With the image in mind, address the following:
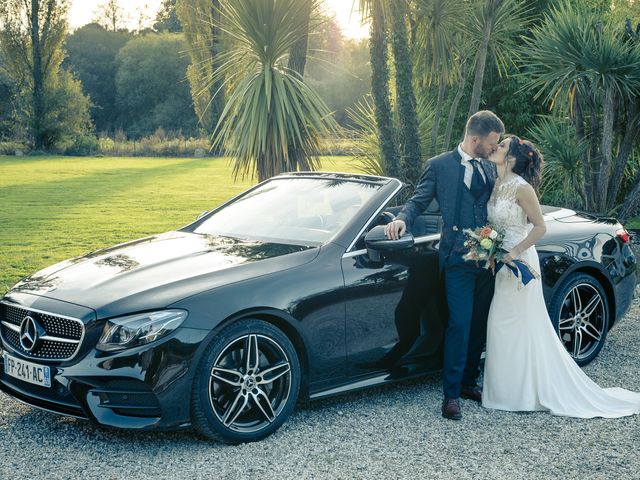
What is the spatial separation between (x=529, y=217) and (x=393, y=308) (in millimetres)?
1060

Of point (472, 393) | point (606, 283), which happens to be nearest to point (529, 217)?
point (472, 393)

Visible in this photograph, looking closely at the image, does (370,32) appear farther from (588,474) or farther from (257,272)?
(588,474)

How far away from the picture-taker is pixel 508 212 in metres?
5.40

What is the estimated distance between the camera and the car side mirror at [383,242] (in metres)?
Result: 5.03

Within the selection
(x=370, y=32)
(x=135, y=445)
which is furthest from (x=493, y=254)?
(x=370, y=32)

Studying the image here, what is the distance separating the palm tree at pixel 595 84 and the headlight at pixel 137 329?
344 inches

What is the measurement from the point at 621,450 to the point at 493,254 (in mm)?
1349

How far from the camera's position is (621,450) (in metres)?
4.66

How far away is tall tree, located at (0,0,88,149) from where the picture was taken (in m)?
44.7

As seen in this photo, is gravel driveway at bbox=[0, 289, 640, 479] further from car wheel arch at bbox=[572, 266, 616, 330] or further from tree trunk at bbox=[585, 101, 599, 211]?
tree trunk at bbox=[585, 101, 599, 211]

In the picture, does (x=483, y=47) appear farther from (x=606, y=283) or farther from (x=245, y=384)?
(x=245, y=384)

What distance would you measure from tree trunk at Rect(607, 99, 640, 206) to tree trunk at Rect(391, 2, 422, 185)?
316 centimetres

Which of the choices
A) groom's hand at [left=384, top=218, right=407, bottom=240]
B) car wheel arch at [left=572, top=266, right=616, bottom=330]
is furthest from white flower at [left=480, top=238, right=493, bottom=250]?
car wheel arch at [left=572, top=266, right=616, bottom=330]

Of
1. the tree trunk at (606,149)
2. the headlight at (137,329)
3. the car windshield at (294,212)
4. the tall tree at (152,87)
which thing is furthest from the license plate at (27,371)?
the tall tree at (152,87)
